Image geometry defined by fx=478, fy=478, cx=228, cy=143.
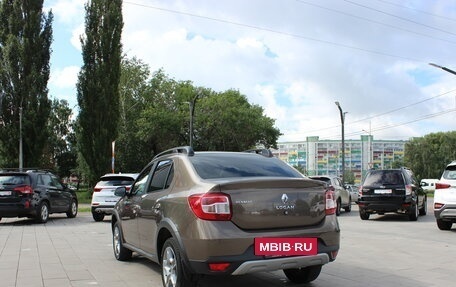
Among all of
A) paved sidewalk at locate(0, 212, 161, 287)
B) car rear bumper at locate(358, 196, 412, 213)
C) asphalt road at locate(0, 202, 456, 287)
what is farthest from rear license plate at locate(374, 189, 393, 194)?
paved sidewalk at locate(0, 212, 161, 287)

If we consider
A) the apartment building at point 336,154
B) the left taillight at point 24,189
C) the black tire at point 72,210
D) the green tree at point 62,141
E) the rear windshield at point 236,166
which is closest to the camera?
the rear windshield at point 236,166

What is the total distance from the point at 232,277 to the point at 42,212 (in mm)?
10746

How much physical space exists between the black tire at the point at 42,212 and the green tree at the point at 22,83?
18974mm

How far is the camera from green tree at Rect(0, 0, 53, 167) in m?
32.9

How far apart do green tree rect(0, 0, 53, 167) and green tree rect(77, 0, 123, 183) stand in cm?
291

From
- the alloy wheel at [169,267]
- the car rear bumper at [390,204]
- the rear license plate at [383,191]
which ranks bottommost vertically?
the car rear bumper at [390,204]

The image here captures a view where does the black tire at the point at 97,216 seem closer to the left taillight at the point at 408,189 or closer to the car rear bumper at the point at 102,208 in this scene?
the car rear bumper at the point at 102,208

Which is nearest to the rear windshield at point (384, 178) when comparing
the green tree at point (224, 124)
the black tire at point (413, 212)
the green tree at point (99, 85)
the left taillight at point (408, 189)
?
the left taillight at point (408, 189)

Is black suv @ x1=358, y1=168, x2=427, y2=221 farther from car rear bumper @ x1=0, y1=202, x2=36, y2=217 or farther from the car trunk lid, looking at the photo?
the car trunk lid

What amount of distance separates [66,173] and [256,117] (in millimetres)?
32548

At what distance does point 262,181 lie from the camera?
5227mm

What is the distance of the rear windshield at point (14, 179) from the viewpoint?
49.6ft

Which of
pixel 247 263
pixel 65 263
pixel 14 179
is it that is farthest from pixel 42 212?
pixel 247 263

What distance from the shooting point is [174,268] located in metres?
5.50
